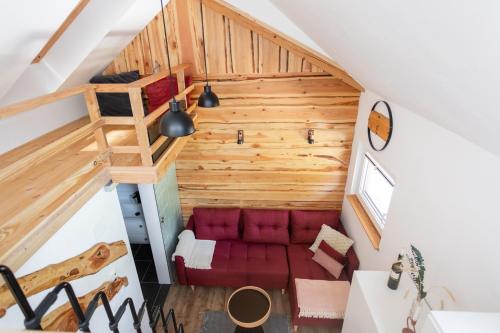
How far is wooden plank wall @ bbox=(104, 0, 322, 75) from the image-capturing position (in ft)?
11.0

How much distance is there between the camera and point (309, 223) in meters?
4.18

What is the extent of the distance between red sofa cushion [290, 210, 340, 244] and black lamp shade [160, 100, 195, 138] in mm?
2689

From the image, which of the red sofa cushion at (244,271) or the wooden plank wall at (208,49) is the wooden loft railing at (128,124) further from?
the red sofa cushion at (244,271)

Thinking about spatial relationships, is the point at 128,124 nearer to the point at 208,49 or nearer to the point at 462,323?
the point at 208,49

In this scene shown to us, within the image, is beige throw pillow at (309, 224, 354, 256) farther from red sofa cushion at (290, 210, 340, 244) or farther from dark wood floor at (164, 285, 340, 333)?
dark wood floor at (164, 285, 340, 333)

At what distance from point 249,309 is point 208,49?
3221 millimetres

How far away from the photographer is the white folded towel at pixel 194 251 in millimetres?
3797

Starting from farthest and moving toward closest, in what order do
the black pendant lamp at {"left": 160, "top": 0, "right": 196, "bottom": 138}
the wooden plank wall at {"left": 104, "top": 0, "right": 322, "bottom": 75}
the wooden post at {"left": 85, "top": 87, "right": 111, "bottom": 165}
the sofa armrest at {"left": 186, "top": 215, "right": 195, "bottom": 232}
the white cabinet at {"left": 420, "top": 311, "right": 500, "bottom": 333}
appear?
the sofa armrest at {"left": 186, "top": 215, "right": 195, "bottom": 232} → the wooden plank wall at {"left": 104, "top": 0, "right": 322, "bottom": 75} → the wooden post at {"left": 85, "top": 87, "right": 111, "bottom": 165} → the black pendant lamp at {"left": 160, "top": 0, "right": 196, "bottom": 138} → the white cabinet at {"left": 420, "top": 311, "right": 500, "bottom": 333}

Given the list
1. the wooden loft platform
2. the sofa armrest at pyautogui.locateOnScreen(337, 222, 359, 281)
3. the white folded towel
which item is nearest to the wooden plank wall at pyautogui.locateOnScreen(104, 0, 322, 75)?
the wooden loft platform

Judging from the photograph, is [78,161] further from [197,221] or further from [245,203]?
[245,203]

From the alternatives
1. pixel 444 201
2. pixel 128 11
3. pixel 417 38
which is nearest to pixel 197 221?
pixel 128 11

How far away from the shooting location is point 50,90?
2648 mm

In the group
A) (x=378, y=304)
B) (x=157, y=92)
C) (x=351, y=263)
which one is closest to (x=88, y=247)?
(x=157, y=92)

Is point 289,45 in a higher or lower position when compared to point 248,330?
higher
